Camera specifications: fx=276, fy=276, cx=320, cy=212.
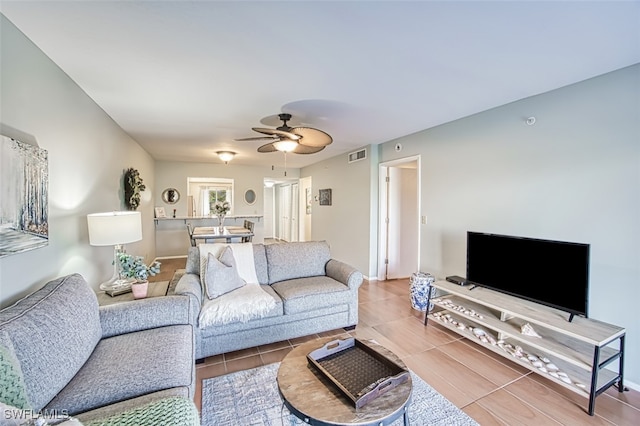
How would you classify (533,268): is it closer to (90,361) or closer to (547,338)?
(547,338)

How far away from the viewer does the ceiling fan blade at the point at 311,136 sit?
9.02ft

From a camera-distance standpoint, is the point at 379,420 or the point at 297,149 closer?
the point at 379,420

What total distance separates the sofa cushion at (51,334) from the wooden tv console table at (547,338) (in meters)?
3.02

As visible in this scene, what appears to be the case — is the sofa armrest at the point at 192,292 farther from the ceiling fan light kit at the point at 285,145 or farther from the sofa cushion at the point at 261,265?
the ceiling fan light kit at the point at 285,145

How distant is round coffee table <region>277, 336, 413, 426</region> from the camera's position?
46.4 inches

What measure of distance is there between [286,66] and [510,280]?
2779mm

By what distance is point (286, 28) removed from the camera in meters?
1.65

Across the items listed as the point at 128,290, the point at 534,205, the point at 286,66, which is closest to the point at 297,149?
the point at 286,66

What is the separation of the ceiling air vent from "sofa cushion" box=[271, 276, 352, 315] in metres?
2.70

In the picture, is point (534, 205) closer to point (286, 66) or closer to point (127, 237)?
point (286, 66)

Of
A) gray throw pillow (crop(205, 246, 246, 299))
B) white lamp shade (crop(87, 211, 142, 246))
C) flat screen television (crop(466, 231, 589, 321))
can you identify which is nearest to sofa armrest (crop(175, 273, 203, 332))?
gray throw pillow (crop(205, 246, 246, 299))

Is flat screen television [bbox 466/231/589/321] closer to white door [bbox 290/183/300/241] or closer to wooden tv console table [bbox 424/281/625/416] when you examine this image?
wooden tv console table [bbox 424/281/625/416]

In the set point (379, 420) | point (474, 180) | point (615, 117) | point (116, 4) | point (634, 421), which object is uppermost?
point (116, 4)

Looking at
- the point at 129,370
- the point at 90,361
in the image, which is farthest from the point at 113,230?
the point at 129,370
